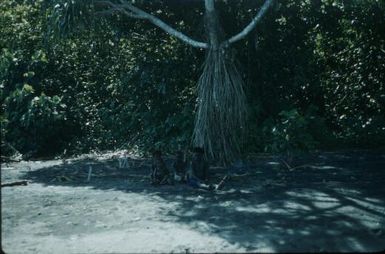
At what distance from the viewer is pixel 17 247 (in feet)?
20.5

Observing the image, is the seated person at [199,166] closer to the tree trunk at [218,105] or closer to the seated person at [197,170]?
the seated person at [197,170]

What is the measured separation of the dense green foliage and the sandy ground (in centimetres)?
276

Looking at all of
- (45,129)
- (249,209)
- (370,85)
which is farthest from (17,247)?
(370,85)

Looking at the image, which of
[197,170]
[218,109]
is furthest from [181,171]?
[218,109]

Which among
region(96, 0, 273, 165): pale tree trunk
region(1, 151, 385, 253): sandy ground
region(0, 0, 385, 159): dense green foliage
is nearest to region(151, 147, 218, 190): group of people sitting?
region(1, 151, 385, 253): sandy ground

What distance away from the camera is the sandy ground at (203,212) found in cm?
615

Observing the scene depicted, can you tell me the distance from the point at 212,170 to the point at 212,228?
419 cm

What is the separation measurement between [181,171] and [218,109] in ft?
6.38

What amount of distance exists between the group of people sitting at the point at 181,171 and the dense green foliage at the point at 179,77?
9.70ft

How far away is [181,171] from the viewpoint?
9953 mm

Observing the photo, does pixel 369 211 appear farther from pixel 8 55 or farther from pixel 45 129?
pixel 8 55

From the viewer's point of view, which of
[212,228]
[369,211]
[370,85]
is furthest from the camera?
[370,85]

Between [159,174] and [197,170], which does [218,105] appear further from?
[159,174]

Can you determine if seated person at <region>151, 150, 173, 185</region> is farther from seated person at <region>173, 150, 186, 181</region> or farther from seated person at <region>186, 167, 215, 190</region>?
seated person at <region>186, 167, 215, 190</region>
